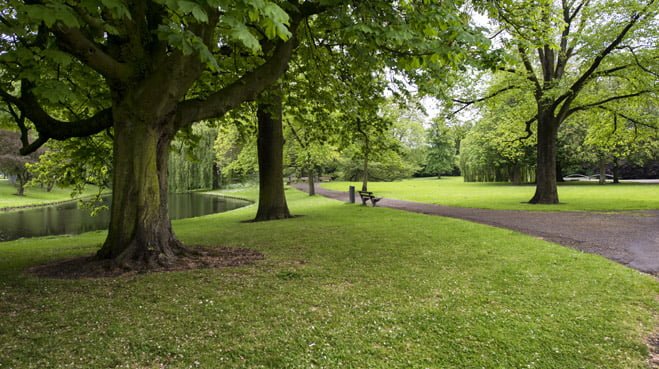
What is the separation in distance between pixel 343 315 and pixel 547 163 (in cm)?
2108

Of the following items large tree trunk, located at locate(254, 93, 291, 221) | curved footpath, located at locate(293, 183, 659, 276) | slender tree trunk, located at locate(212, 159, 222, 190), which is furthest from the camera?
slender tree trunk, located at locate(212, 159, 222, 190)

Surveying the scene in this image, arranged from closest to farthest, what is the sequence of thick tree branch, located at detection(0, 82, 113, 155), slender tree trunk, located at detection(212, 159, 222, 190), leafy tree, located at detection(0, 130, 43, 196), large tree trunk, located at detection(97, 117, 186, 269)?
large tree trunk, located at detection(97, 117, 186, 269), thick tree branch, located at detection(0, 82, 113, 155), leafy tree, located at detection(0, 130, 43, 196), slender tree trunk, located at detection(212, 159, 222, 190)

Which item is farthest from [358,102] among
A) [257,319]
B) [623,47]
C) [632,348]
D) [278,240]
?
[623,47]

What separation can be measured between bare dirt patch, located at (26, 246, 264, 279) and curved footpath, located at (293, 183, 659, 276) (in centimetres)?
826

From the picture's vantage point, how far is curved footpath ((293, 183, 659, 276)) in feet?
30.0

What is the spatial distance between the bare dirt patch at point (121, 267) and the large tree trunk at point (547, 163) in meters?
18.8

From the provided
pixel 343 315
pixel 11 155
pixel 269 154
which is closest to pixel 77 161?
pixel 269 154

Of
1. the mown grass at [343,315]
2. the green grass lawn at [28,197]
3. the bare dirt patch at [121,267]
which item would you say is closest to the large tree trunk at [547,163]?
the mown grass at [343,315]

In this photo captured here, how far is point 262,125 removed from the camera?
55.1 feet

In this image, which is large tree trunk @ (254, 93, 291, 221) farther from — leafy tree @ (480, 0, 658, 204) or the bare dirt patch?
leafy tree @ (480, 0, 658, 204)

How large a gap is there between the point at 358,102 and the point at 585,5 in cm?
1633

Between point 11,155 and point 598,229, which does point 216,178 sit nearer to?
point 11,155

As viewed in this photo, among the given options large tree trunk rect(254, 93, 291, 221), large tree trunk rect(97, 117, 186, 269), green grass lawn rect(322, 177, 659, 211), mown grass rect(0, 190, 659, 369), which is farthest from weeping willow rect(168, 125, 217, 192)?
large tree trunk rect(97, 117, 186, 269)

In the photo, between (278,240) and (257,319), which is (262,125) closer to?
(278,240)
